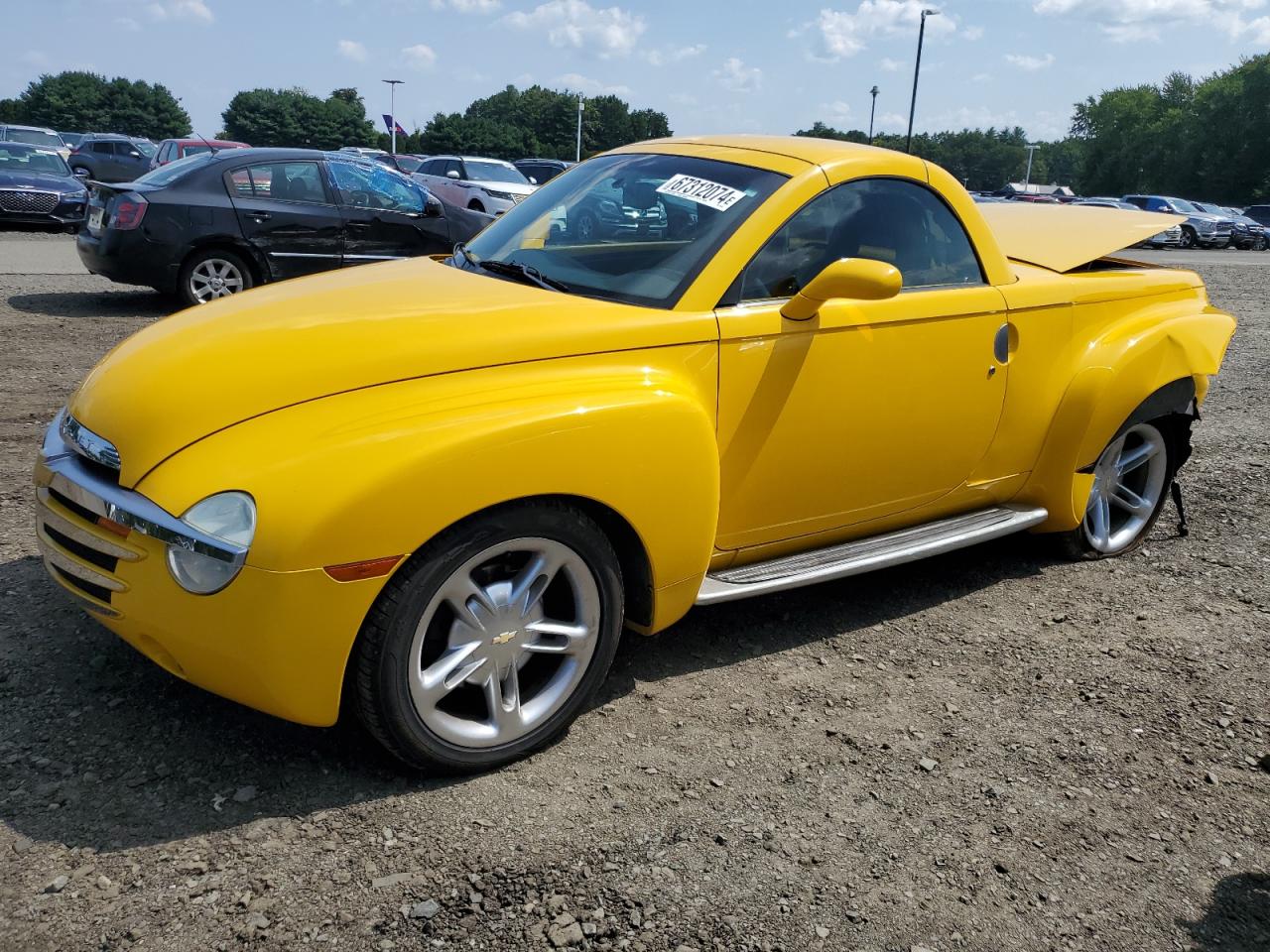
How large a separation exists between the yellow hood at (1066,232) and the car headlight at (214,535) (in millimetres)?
3386

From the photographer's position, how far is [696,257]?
328cm

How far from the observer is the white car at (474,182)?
60.4ft

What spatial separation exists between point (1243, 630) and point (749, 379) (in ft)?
8.03

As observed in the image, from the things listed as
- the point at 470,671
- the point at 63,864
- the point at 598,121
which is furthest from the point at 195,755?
the point at 598,121

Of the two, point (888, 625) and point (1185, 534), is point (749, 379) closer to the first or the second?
point (888, 625)

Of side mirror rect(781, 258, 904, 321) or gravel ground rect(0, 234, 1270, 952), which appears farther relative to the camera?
side mirror rect(781, 258, 904, 321)

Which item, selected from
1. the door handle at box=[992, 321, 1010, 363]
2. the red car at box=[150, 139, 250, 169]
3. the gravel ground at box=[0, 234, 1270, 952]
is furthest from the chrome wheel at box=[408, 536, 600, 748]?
the red car at box=[150, 139, 250, 169]

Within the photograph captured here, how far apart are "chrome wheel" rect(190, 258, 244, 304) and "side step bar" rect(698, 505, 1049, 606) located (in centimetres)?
730

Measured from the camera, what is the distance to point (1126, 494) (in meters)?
4.84

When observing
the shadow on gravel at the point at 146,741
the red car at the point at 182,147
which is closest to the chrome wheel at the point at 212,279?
the shadow on gravel at the point at 146,741

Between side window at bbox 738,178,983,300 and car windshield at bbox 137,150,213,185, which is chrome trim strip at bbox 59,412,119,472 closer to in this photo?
side window at bbox 738,178,983,300

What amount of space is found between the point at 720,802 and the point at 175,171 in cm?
867

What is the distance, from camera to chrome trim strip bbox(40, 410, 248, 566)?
7.85ft

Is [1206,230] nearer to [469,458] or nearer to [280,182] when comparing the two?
[280,182]
